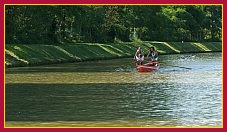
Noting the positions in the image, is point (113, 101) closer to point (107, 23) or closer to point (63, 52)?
point (63, 52)

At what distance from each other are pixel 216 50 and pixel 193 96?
8981cm

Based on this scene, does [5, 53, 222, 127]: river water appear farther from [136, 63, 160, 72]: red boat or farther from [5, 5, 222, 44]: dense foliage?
[5, 5, 222, 44]: dense foliage

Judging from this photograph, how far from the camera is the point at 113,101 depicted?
91.4 feet

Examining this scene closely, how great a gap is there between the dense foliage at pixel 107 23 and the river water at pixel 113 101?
1308 inches

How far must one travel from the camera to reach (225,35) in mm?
17844

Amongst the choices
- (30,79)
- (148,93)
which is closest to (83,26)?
(30,79)

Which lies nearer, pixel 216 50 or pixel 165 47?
pixel 165 47

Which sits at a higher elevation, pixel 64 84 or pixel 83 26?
pixel 83 26

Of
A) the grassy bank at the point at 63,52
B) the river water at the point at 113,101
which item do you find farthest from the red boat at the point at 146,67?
the grassy bank at the point at 63,52

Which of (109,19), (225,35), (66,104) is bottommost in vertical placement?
(66,104)

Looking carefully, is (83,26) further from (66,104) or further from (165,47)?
(66,104)

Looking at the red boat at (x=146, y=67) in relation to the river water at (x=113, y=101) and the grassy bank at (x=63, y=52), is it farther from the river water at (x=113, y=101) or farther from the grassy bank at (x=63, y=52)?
the grassy bank at (x=63, y=52)

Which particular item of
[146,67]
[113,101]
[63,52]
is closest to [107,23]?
[63,52]

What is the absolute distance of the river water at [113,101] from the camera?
21.4m
